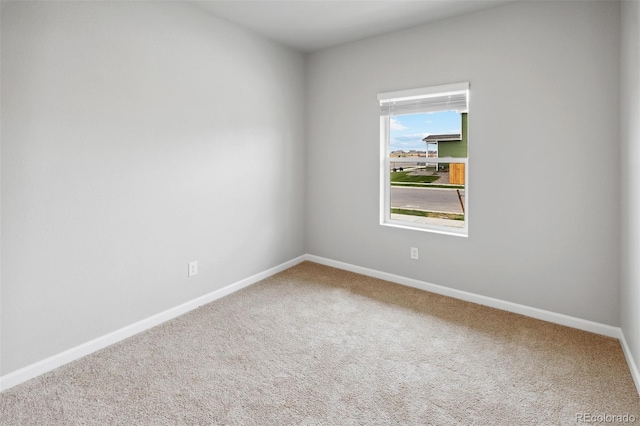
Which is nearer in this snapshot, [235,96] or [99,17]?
[99,17]

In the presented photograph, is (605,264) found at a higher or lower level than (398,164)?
lower

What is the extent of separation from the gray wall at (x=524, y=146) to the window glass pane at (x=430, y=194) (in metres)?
0.21

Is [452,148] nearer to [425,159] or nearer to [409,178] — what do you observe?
[425,159]

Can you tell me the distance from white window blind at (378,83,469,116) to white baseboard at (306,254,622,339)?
1652 mm

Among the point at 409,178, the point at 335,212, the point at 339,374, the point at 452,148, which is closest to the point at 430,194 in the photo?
the point at 409,178

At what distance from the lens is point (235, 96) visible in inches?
126

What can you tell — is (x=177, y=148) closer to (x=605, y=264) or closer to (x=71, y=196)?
(x=71, y=196)

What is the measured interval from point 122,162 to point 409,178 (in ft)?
8.45

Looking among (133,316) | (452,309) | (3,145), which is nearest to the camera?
(3,145)

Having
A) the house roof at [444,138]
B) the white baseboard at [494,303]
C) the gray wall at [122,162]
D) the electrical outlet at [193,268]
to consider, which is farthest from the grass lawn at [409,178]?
the electrical outlet at [193,268]

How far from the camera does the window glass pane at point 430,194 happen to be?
324 cm

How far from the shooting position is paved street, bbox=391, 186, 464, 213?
3293mm

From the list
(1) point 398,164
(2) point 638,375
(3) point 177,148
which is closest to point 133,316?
(3) point 177,148

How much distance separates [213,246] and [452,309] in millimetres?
2176
